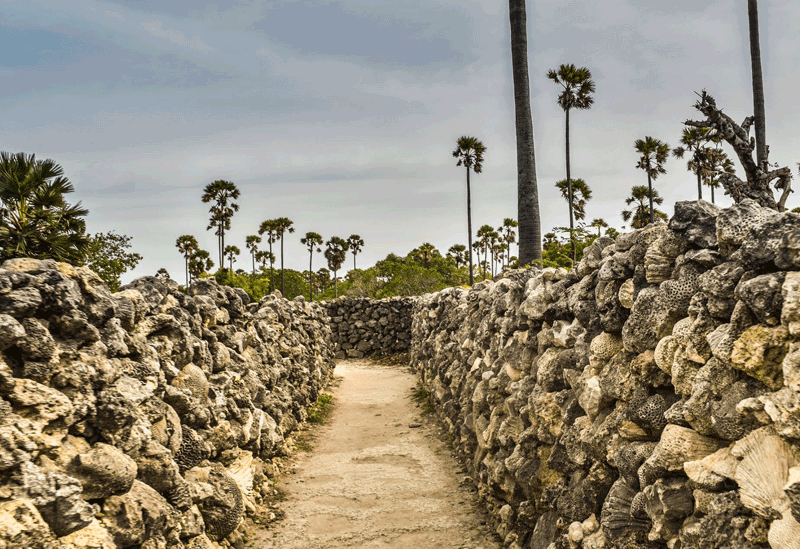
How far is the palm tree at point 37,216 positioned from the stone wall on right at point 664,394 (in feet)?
22.1

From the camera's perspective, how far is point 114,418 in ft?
14.2

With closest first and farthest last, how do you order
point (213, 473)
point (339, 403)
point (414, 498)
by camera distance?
point (213, 473) < point (414, 498) < point (339, 403)

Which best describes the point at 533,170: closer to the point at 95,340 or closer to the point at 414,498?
the point at 414,498

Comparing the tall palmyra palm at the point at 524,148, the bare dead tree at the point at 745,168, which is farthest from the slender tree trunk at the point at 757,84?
the tall palmyra palm at the point at 524,148

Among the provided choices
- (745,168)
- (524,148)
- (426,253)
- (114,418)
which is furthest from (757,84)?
(426,253)

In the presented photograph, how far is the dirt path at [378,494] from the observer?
680 cm

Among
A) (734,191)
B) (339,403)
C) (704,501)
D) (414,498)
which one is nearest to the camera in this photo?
(704,501)

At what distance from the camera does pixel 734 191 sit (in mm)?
12844

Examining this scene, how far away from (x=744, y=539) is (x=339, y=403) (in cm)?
1265

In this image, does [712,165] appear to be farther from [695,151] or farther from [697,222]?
[697,222]

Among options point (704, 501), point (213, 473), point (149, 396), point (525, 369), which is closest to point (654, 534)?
point (704, 501)

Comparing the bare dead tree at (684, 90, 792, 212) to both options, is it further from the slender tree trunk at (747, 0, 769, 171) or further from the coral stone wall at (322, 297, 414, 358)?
the coral stone wall at (322, 297, 414, 358)

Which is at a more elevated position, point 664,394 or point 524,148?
point 524,148

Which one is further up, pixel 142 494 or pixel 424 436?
pixel 142 494
